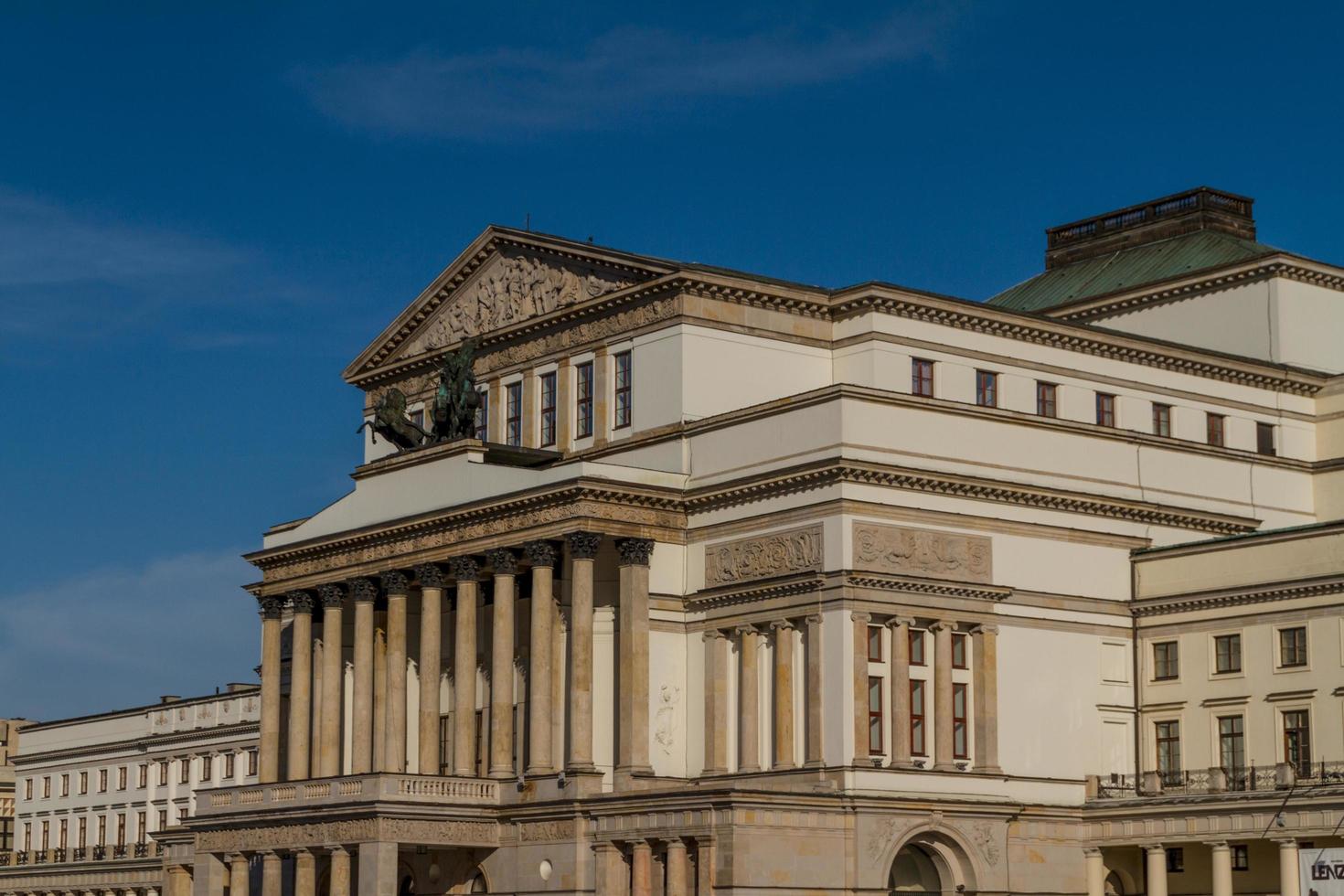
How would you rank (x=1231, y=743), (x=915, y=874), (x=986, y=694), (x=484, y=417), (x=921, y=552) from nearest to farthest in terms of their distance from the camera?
Answer: (x=915, y=874)
(x=921, y=552)
(x=986, y=694)
(x=1231, y=743)
(x=484, y=417)

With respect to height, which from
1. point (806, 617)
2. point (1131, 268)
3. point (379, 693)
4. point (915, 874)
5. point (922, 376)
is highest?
point (1131, 268)

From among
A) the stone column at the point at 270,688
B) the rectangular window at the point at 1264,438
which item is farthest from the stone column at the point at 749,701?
the rectangular window at the point at 1264,438

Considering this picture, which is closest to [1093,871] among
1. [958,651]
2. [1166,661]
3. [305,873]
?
[1166,661]

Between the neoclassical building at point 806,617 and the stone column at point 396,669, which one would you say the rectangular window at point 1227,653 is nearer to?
the neoclassical building at point 806,617

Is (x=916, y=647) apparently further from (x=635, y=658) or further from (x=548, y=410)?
(x=548, y=410)

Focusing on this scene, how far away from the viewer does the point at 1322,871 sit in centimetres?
7362

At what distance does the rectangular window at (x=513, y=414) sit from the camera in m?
91.2

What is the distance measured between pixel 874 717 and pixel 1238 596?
43.0 feet

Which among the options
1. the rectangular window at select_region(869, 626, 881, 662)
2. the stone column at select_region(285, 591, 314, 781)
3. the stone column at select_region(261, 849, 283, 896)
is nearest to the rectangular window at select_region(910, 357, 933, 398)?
the rectangular window at select_region(869, 626, 881, 662)

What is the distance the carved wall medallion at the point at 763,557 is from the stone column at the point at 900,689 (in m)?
3.19

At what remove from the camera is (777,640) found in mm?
79625

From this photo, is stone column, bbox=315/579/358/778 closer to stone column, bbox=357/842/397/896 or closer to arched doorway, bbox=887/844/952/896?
stone column, bbox=357/842/397/896

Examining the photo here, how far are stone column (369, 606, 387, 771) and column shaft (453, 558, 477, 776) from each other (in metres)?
3.89

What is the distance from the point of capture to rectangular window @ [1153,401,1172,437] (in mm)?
89688
